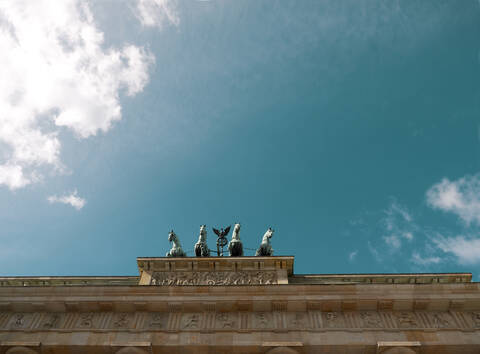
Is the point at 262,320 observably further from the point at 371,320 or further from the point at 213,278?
the point at 371,320

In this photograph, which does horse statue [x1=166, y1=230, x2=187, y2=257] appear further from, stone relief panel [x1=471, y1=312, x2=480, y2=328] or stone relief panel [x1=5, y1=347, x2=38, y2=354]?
stone relief panel [x1=471, y1=312, x2=480, y2=328]

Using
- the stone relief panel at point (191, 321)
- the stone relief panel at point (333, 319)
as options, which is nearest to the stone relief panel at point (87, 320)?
the stone relief panel at point (191, 321)

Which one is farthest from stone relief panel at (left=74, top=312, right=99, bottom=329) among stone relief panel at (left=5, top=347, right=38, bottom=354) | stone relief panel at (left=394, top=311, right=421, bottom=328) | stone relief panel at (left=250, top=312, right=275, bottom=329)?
stone relief panel at (left=394, top=311, right=421, bottom=328)

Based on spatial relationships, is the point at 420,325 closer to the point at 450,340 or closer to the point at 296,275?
the point at 450,340

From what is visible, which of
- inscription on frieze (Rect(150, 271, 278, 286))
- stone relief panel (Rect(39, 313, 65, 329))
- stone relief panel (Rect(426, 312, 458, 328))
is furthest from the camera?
inscription on frieze (Rect(150, 271, 278, 286))

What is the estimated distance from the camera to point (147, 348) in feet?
47.6

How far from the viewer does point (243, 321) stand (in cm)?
1564

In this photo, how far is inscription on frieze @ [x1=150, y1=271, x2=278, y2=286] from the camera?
1830cm

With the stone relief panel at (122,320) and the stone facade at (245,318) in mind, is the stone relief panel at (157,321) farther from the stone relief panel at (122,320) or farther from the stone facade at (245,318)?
the stone relief panel at (122,320)

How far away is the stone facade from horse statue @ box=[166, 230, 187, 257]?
5063 millimetres

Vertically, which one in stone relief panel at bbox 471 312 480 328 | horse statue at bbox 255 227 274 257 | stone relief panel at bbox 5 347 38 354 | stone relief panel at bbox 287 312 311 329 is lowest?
stone relief panel at bbox 5 347 38 354

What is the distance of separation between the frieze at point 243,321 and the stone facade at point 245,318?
1.4 inches

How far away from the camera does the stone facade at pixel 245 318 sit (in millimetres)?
14617

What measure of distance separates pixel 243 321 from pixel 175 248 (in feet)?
23.4
